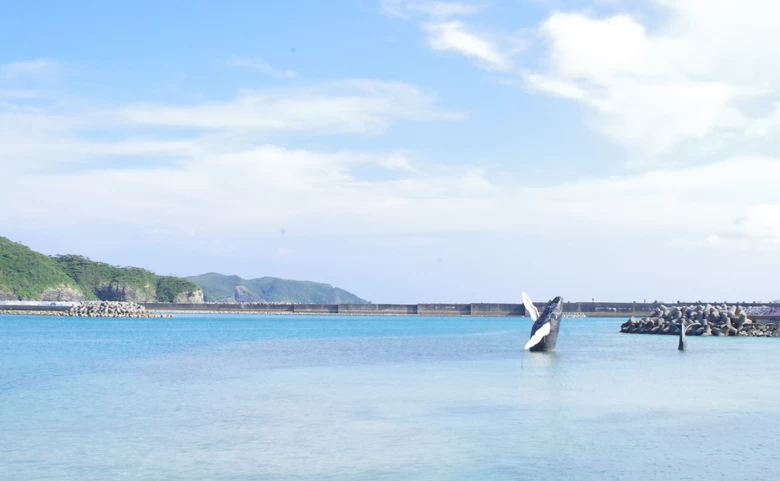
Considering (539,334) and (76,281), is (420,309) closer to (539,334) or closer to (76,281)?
(76,281)

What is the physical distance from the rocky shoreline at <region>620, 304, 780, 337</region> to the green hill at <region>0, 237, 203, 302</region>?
400 ft

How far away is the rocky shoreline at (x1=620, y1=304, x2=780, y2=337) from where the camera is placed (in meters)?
65.0

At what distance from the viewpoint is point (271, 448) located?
1611 centimetres

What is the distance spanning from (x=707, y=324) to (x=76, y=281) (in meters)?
148

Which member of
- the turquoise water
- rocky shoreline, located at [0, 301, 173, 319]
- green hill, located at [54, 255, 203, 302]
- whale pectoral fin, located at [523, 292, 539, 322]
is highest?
green hill, located at [54, 255, 203, 302]

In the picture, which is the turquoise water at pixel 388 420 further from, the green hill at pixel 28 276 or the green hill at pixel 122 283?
the green hill at pixel 122 283

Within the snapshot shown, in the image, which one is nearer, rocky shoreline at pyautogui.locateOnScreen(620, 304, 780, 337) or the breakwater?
rocky shoreline at pyautogui.locateOnScreen(620, 304, 780, 337)

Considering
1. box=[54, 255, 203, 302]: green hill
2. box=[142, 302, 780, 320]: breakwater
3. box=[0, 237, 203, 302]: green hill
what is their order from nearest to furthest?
box=[0, 237, 203, 302]: green hill, box=[142, 302, 780, 320]: breakwater, box=[54, 255, 203, 302]: green hill

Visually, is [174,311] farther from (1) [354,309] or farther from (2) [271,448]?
(2) [271,448]

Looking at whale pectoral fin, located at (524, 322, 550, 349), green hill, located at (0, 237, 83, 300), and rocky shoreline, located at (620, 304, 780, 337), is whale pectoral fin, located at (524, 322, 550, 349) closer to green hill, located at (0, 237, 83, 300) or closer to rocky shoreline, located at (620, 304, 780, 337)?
rocky shoreline, located at (620, 304, 780, 337)

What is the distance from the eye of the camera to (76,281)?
577 feet

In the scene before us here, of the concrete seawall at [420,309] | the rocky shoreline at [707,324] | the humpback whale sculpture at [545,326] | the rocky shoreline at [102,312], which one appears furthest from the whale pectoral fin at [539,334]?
the concrete seawall at [420,309]

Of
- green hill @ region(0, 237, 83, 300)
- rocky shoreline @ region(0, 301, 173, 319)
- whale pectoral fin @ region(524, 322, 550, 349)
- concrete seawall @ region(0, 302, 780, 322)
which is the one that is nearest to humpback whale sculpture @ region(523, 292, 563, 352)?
whale pectoral fin @ region(524, 322, 550, 349)

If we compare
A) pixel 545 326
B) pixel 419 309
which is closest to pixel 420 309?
pixel 419 309
